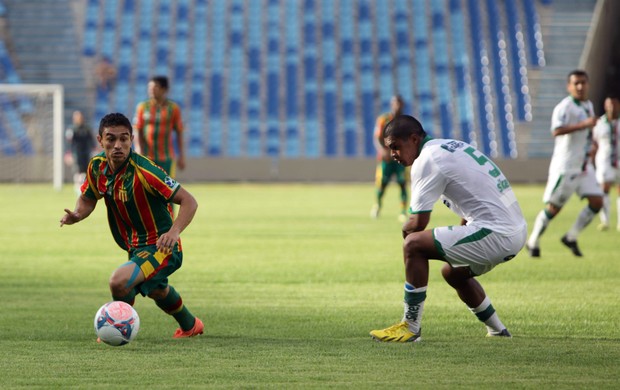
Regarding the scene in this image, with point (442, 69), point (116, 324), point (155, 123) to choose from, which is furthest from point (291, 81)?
point (116, 324)

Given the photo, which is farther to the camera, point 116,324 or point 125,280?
point 125,280

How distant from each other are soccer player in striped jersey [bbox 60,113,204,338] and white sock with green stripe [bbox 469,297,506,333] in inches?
80.8

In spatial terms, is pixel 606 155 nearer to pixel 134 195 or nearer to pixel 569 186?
pixel 569 186

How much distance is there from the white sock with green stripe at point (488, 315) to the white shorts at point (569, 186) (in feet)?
21.7

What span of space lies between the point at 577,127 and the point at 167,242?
7.66m

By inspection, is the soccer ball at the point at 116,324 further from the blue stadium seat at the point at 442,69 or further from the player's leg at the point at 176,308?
the blue stadium seat at the point at 442,69

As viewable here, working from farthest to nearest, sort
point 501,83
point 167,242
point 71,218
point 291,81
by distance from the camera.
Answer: point 291,81
point 501,83
point 71,218
point 167,242

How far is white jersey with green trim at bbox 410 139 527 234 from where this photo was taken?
24.2 feet

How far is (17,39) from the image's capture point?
47.7m

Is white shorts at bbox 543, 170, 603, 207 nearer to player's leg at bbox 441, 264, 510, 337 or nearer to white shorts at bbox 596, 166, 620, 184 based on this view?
white shorts at bbox 596, 166, 620, 184

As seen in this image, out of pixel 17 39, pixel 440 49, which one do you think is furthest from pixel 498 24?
pixel 17 39

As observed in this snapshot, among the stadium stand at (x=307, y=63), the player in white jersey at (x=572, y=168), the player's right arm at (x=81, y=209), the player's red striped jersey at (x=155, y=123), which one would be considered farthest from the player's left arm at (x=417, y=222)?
the stadium stand at (x=307, y=63)

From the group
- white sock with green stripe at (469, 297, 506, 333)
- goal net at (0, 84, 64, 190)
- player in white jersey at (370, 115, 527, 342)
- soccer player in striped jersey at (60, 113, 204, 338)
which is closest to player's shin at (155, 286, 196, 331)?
soccer player in striped jersey at (60, 113, 204, 338)

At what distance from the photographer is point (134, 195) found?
7738 mm
